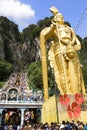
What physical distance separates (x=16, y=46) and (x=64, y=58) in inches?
2367

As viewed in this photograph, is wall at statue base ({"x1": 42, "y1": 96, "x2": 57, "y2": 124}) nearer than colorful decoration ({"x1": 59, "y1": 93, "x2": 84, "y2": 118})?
No

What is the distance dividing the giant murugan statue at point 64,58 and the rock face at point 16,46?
51.8 m

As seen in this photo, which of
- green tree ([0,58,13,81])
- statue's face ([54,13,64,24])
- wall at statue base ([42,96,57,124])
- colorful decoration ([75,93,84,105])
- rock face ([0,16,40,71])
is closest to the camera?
colorful decoration ([75,93,84,105])

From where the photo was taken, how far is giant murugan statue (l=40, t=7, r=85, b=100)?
12159mm

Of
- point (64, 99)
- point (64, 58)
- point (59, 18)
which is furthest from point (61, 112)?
point (59, 18)

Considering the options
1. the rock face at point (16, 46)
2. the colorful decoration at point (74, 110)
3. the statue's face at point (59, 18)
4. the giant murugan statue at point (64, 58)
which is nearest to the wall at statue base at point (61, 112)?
the colorful decoration at point (74, 110)

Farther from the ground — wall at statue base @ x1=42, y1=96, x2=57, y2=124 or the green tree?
the green tree

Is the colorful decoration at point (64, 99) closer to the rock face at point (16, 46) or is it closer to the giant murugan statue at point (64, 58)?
the giant murugan statue at point (64, 58)

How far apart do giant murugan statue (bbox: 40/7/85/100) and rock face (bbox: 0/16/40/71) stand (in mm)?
51835

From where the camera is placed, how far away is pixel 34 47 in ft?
228

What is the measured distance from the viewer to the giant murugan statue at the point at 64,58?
12159mm

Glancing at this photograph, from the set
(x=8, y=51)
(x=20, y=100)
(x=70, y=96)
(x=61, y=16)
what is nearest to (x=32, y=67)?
(x=20, y=100)

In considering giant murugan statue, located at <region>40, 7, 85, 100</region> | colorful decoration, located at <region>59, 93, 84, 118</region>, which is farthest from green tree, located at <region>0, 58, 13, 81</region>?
colorful decoration, located at <region>59, 93, 84, 118</region>

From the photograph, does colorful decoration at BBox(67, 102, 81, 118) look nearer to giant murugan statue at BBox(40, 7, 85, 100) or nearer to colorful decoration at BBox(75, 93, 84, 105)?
colorful decoration at BBox(75, 93, 84, 105)
